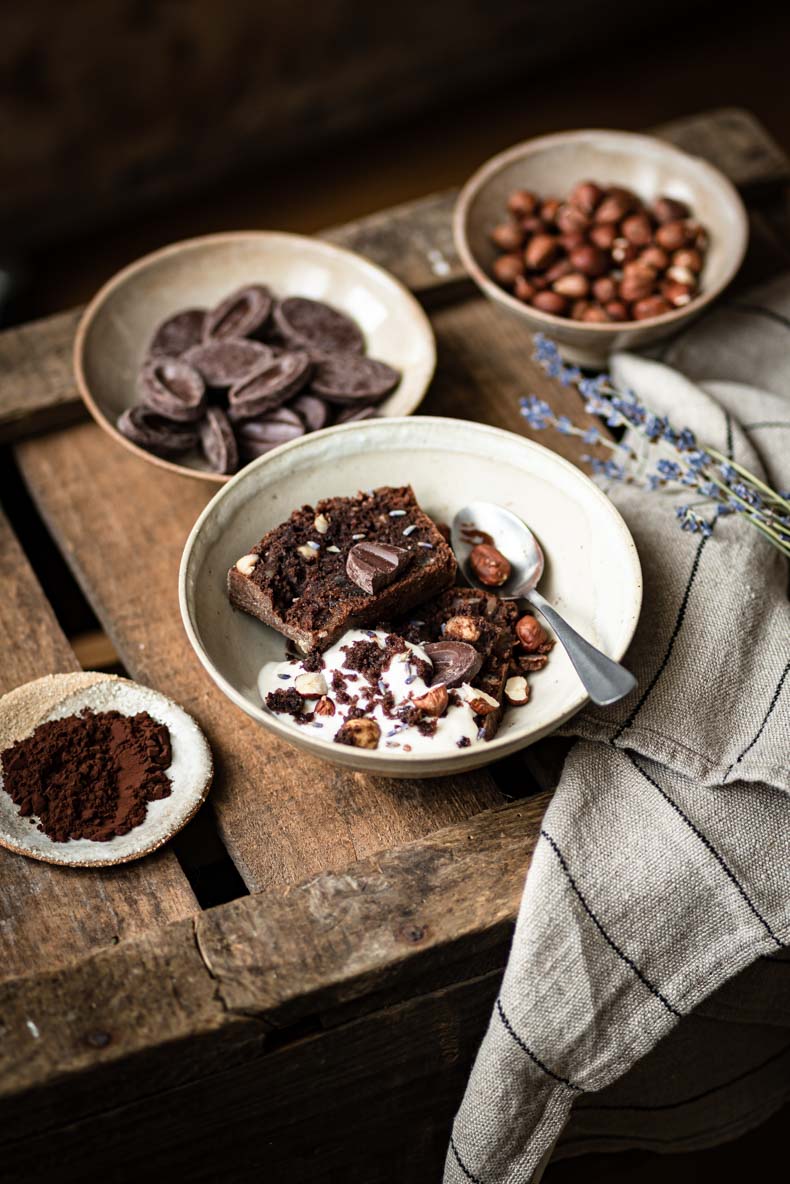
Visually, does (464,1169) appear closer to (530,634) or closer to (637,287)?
(530,634)

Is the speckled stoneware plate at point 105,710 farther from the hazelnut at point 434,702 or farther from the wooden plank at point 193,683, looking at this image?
the hazelnut at point 434,702

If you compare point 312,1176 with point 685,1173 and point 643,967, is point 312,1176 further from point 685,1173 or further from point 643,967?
point 685,1173

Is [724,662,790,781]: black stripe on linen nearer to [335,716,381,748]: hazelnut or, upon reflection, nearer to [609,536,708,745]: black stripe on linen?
[609,536,708,745]: black stripe on linen

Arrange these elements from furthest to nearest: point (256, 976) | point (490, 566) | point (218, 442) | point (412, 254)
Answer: point (412, 254), point (218, 442), point (490, 566), point (256, 976)

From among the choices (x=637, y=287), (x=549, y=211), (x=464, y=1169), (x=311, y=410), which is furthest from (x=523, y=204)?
(x=464, y=1169)

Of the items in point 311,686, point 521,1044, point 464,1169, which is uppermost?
point 311,686
